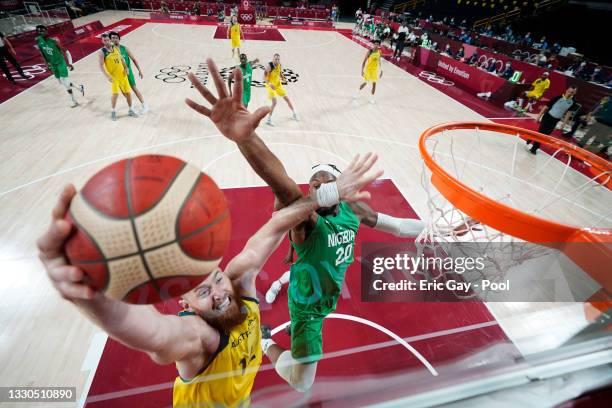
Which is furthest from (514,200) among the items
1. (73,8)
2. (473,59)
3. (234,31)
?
(73,8)

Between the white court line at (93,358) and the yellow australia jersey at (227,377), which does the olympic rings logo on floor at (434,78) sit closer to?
the yellow australia jersey at (227,377)

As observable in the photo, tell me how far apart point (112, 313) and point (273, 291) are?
243 centimetres

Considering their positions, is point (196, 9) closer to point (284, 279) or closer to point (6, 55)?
point (6, 55)

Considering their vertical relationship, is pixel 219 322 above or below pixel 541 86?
above

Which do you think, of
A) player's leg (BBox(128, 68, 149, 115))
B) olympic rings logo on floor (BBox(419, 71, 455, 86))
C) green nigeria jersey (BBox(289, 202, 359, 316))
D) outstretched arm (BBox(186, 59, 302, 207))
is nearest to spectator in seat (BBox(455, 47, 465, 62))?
olympic rings logo on floor (BBox(419, 71, 455, 86))

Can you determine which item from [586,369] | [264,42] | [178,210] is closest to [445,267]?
A: [586,369]

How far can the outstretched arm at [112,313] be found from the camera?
815mm

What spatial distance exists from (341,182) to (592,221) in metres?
5.21

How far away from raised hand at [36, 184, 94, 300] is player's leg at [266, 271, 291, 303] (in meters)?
2.50

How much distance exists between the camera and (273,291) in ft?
10.7

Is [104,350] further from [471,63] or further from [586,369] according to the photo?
[471,63]

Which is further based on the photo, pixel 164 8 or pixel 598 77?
pixel 164 8

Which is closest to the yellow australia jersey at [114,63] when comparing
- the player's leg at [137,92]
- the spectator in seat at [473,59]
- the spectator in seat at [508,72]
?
the player's leg at [137,92]
